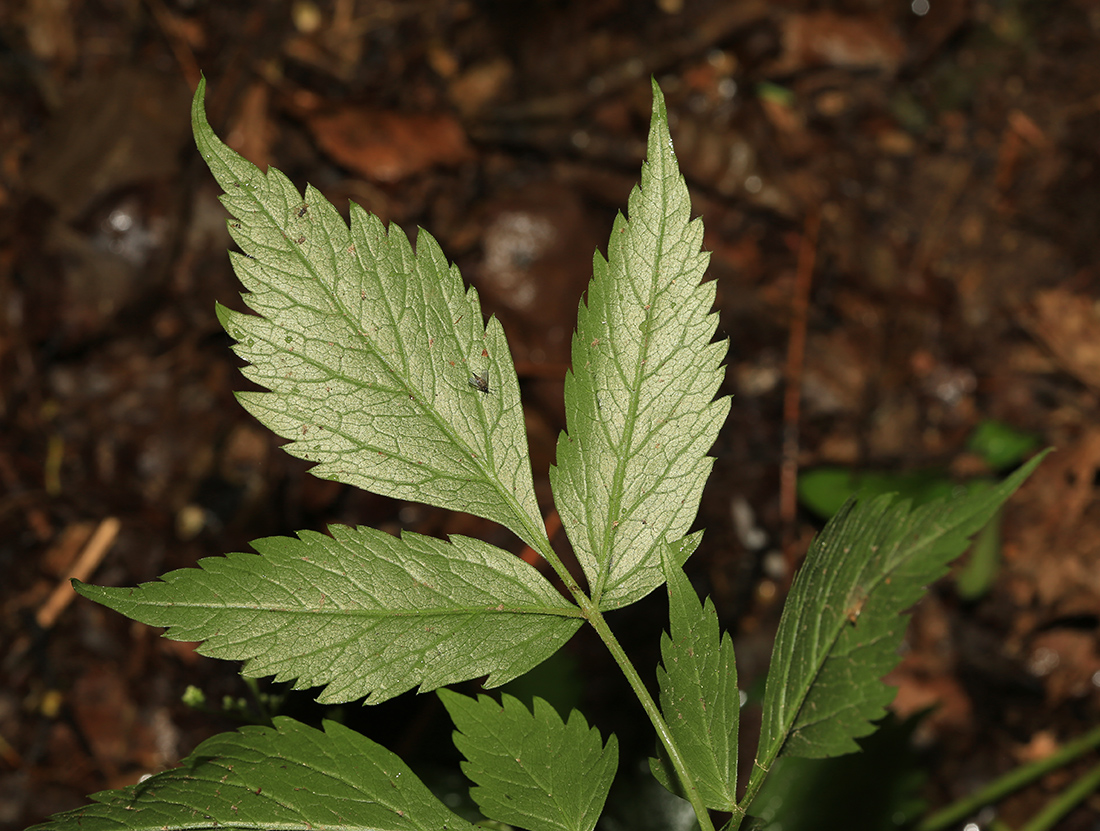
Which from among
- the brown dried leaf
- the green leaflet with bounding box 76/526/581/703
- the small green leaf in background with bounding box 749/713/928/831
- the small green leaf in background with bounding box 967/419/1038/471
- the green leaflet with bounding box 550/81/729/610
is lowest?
the small green leaf in background with bounding box 749/713/928/831

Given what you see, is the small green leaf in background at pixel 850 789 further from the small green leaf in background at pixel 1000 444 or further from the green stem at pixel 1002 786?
the small green leaf in background at pixel 1000 444

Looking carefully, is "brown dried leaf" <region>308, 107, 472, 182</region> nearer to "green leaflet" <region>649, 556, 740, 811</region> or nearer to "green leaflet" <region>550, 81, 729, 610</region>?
"green leaflet" <region>550, 81, 729, 610</region>

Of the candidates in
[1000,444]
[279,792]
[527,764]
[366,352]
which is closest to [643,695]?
[527,764]

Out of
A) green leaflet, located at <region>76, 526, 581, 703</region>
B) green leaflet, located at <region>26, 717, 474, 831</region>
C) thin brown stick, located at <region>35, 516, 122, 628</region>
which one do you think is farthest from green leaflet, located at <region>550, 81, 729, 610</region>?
thin brown stick, located at <region>35, 516, 122, 628</region>

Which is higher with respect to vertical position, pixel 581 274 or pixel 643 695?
pixel 581 274

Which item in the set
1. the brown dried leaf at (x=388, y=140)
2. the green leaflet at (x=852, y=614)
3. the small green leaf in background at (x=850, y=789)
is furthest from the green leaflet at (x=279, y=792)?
the brown dried leaf at (x=388, y=140)

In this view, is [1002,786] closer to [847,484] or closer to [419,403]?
[847,484]
